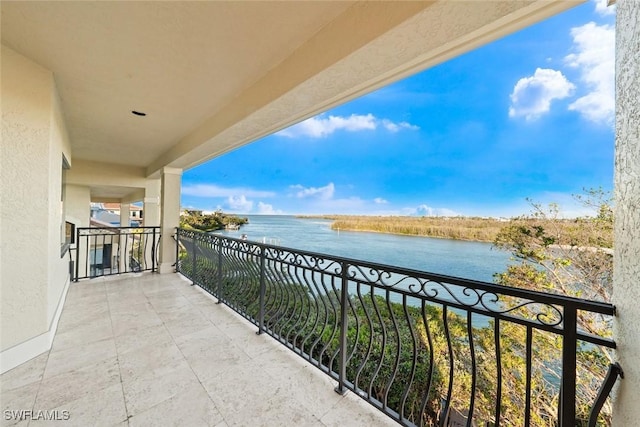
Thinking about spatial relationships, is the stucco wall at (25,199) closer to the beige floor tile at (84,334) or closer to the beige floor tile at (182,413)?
the beige floor tile at (84,334)

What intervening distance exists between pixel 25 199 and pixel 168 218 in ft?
10.0

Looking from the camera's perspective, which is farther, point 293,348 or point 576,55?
point 576,55

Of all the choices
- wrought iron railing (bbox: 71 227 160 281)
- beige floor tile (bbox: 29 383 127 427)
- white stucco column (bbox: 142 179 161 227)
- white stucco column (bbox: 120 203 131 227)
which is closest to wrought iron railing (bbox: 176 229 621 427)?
wrought iron railing (bbox: 71 227 160 281)

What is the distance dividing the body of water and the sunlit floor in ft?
4.55

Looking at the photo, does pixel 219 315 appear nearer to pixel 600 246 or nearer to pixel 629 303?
pixel 629 303

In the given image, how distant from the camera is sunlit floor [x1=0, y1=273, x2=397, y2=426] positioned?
151cm

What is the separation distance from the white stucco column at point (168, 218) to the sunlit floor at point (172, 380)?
2135mm

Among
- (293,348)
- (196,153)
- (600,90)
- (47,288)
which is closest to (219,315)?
(293,348)

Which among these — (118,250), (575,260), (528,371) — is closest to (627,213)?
(528,371)

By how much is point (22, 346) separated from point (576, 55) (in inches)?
344

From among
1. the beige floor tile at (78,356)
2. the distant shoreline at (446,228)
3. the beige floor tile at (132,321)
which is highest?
the distant shoreline at (446,228)

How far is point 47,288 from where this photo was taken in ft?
7.16

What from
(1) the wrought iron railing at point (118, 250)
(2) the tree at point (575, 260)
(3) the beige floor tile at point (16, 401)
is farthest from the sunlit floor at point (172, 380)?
(2) the tree at point (575, 260)

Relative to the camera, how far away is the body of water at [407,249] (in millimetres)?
5160
